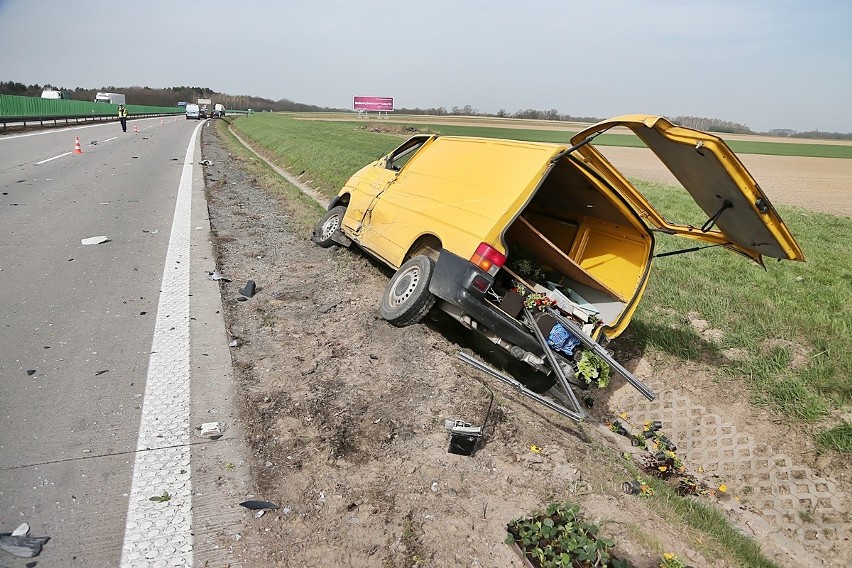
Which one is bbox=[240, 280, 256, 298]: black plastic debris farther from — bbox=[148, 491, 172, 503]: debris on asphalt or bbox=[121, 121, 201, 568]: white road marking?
bbox=[148, 491, 172, 503]: debris on asphalt

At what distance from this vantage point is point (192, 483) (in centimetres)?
301

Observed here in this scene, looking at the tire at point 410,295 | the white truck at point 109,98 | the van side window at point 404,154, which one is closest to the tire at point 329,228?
the van side window at point 404,154

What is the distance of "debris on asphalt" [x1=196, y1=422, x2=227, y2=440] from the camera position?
3436 mm

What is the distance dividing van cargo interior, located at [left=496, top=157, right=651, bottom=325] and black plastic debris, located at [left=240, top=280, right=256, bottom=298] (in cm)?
266

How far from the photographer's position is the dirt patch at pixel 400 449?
9.18ft

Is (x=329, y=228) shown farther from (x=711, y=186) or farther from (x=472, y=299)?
(x=711, y=186)

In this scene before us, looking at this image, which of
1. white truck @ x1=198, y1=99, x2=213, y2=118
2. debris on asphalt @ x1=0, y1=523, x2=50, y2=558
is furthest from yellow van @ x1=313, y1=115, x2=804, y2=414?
white truck @ x1=198, y1=99, x2=213, y2=118

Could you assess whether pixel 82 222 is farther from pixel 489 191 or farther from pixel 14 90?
pixel 14 90

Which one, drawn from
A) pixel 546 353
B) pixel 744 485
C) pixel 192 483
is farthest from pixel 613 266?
pixel 192 483

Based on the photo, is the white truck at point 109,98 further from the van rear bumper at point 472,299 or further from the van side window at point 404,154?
the van rear bumper at point 472,299

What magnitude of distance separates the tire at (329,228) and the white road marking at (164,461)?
303 cm

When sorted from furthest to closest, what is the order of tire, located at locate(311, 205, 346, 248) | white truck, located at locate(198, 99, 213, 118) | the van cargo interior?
white truck, located at locate(198, 99, 213, 118), tire, located at locate(311, 205, 346, 248), the van cargo interior

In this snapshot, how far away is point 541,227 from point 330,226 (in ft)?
10.1

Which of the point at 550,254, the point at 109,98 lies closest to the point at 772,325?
the point at 550,254
